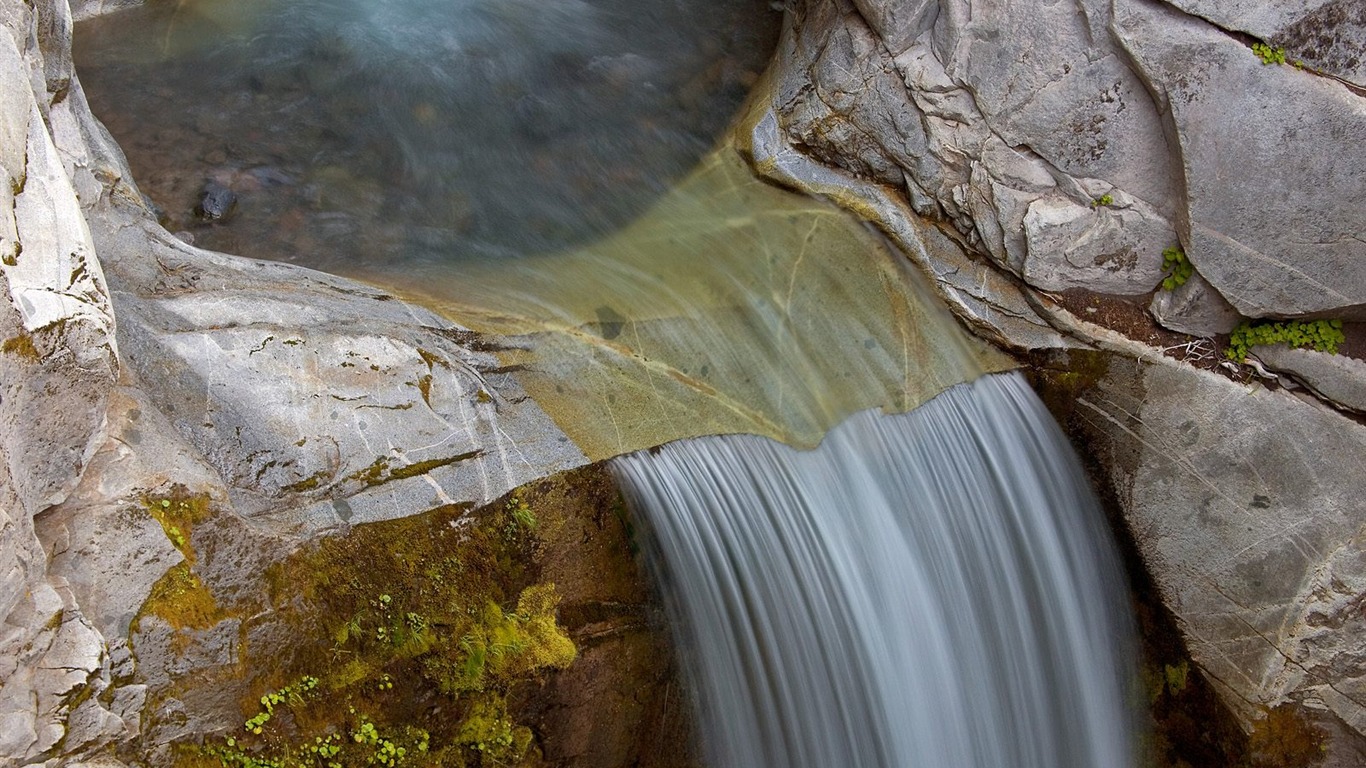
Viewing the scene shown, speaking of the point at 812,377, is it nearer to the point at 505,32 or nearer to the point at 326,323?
the point at 326,323

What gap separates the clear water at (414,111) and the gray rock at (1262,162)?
318 centimetres

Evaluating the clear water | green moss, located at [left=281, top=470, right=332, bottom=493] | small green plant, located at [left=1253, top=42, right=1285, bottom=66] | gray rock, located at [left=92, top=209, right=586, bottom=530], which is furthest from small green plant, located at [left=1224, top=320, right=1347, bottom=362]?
green moss, located at [left=281, top=470, right=332, bottom=493]

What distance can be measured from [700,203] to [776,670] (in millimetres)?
3299

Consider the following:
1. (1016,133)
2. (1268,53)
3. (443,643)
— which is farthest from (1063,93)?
(443,643)

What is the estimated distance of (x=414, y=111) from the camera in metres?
7.10

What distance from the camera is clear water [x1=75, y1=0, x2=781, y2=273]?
21.2 feet

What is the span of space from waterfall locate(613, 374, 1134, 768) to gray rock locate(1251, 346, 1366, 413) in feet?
4.39

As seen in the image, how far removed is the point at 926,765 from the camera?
548 centimetres

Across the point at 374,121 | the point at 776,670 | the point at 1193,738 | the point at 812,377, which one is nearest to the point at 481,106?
the point at 374,121

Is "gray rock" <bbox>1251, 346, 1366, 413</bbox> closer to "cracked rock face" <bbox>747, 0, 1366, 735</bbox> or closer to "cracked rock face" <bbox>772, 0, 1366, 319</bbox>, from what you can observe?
"cracked rock face" <bbox>747, 0, 1366, 735</bbox>

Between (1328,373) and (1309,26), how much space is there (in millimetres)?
1973

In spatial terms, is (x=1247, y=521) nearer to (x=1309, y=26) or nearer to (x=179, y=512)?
(x=1309, y=26)

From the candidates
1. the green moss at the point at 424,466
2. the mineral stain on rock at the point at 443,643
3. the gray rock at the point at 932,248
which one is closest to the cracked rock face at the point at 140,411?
the green moss at the point at 424,466

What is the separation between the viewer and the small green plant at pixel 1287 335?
18.6 ft
